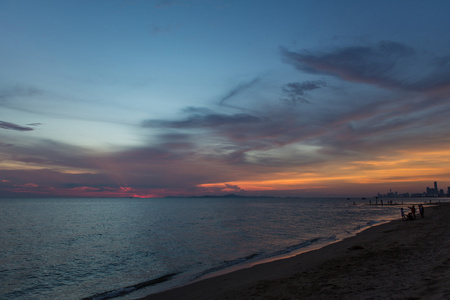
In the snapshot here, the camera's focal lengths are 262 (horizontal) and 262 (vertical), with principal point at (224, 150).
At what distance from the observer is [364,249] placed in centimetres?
1933

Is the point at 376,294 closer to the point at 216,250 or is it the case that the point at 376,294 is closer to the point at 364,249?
the point at 364,249

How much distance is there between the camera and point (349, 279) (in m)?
11.7

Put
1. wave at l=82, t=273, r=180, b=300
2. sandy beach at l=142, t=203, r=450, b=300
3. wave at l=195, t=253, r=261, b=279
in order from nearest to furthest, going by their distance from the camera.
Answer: sandy beach at l=142, t=203, r=450, b=300, wave at l=82, t=273, r=180, b=300, wave at l=195, t=253, r=261, b=279

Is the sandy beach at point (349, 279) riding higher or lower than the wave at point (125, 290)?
higher

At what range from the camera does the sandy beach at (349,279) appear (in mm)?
9316

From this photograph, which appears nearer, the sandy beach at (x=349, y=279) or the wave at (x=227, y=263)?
the sandy beach at (x=349, y=279)

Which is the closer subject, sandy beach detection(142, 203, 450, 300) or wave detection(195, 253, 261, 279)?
sandy beach detection(142, 203, 450, 300)

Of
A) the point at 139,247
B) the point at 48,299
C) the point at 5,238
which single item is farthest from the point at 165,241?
the point at 5,238

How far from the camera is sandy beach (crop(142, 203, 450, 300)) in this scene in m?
9.32

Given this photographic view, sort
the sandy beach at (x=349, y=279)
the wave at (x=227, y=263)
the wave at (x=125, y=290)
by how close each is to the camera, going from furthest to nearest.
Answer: the wave at (x=227, y=263) → the wave at (x=125, y=290) → the sandy beach at (x=349, y=279)

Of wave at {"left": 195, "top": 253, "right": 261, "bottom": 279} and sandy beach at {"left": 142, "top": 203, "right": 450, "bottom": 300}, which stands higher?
sandy beach at {"left": 142, "top": 203, "right": 450, "bottom": 300}

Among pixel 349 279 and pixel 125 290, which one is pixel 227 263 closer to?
pixel 125 290

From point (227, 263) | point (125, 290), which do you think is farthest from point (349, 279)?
point (125, 290)

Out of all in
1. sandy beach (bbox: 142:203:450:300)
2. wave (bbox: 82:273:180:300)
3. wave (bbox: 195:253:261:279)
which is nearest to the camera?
sandy beach (bbox: 142:203:450:300)
